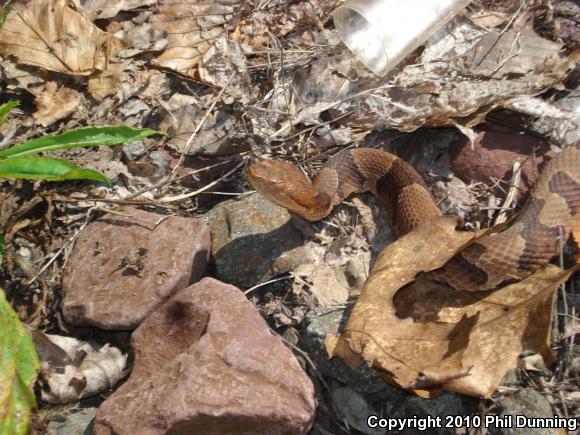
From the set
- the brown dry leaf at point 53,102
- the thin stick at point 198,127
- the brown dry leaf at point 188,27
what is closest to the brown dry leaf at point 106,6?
the brown dry leaf at point 188,27

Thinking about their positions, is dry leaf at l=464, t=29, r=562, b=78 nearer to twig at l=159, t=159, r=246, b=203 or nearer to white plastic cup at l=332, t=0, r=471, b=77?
white plastic cup at l=332, t=0, r=471, b=77

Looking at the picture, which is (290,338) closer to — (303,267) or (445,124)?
(303,267)

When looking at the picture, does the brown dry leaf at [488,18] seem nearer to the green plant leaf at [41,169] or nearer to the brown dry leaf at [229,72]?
the brown dry leaf at [229,72]

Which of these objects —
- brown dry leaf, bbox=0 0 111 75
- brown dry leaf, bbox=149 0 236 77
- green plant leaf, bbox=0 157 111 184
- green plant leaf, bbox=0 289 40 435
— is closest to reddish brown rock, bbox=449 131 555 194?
brown dry leaf, bbox=149 0 236 77

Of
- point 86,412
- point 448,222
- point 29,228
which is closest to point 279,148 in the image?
point 448,222

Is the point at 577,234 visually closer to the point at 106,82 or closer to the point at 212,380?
the point at 212,380

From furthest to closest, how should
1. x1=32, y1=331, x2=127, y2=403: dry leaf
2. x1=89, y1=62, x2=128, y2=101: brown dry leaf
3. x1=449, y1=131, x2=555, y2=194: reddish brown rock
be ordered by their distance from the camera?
x1=89, y1=62, x2=128, y2=101: brown dry leaf, x1=449, y1=131, x2=555, y2=194: reddish brown rock, x1=32, y1=331, x2=127, y2=403: dry leaf

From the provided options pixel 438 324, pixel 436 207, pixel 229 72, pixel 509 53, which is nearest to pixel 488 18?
pixel 509 53
